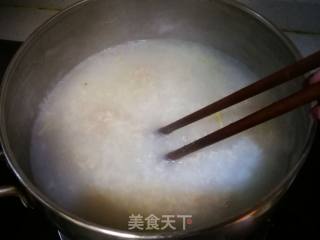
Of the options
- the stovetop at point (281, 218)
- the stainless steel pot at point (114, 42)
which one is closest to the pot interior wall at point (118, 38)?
the stainless steel pot at point (114, 42)

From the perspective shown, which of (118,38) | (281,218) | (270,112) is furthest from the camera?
(118,38)

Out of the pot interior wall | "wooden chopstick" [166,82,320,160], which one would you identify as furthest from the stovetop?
"wooden chopstick" [166,82,320,160]

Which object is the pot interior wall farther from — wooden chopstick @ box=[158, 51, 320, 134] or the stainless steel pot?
wooden chopstick @ box=[158, 51, 320, 134]

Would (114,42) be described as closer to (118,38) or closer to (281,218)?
(118,38)

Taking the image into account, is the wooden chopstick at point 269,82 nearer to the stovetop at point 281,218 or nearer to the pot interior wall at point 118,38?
the pot interior wall at point 118,38

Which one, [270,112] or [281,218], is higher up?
[270,112]

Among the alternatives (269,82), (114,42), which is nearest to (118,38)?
(114,42)
